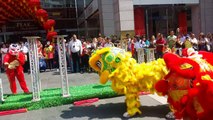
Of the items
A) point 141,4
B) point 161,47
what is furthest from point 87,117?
point 141,4

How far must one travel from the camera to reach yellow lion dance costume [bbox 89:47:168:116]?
6332 millimetres

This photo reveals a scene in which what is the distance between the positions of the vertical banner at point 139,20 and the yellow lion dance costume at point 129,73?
1322 cm

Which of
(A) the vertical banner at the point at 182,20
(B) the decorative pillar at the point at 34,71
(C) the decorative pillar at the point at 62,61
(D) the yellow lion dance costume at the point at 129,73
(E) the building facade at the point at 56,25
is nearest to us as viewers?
(D) the yellow lion dance costume at the point at 129,73

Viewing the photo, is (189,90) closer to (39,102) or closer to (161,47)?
(39,102)

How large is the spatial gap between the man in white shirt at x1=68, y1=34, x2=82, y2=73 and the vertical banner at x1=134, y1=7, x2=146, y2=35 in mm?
6110

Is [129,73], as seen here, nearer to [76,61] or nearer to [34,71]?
[34,71]

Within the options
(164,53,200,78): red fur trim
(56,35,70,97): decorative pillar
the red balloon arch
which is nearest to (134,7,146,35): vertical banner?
the red balloon arch

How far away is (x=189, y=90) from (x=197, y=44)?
12431mm

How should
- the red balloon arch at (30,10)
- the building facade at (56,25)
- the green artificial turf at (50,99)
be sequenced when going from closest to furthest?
the green artificial turf at (50,99) → the red balloon arch at (30,10) → the building facade at (56,25)

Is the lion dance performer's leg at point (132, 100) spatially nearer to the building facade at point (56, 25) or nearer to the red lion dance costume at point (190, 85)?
the red lion dance costume at point (190, 85)

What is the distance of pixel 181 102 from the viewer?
12.0 feet

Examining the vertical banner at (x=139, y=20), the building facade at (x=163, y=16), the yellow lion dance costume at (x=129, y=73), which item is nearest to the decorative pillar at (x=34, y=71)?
the yellow lion dance costume at (x=129, y=73)

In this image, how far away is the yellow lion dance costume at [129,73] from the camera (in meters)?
6.33

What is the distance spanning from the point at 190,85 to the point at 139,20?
1639 cm
